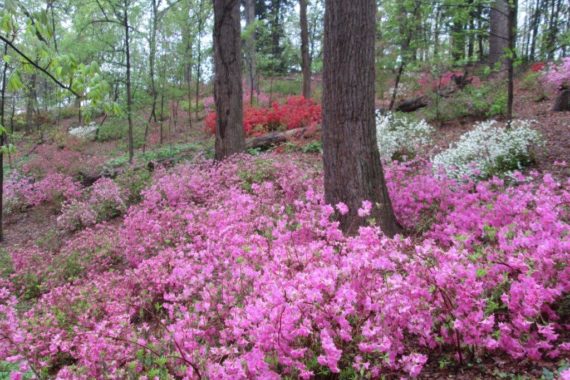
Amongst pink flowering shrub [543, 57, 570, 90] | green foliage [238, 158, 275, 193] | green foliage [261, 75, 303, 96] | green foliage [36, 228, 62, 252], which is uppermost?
green foliage [261, 75, 303, 96]

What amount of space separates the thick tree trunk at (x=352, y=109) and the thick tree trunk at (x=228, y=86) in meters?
5.07

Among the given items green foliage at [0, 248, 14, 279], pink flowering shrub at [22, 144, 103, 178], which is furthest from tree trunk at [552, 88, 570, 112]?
pink flowering shrub at [22, 144, 103, 178]

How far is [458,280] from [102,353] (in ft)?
7.90

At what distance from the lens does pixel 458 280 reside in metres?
2.66

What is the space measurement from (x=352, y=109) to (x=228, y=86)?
5.54 metres

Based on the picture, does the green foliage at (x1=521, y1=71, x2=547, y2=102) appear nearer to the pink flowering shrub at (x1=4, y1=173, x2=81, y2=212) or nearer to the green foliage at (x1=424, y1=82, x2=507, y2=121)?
the green foliage at (x1=424, y1=82, x2=507, y2=121)

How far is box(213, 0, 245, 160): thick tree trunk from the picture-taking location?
9461 mm

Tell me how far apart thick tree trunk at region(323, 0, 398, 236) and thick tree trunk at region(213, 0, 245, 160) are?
5.07m

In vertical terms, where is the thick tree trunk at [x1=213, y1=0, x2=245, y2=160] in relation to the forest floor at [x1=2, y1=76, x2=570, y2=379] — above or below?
above

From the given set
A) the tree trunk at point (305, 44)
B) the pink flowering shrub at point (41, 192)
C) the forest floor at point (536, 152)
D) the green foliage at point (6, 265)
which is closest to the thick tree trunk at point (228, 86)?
the forest floor at point (536, 152)

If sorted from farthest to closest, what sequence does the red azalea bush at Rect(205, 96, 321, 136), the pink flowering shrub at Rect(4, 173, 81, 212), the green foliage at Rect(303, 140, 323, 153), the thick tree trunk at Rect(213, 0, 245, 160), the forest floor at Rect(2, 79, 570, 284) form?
1. the red azalea bush at Rect(205, 96, 321, 136)
2. the pink flowering shrub at Rect(4, 173, 81, 212)
3. the green foliage at Rect(303, 140, 323, 153)
4. the thick tree trunk at Rect(213, 0, 245, 160)
5. the forest floor at Rect(2, 79, 570, 284)

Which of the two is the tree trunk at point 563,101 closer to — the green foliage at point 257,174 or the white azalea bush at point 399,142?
the white azalea bush at point 399,142

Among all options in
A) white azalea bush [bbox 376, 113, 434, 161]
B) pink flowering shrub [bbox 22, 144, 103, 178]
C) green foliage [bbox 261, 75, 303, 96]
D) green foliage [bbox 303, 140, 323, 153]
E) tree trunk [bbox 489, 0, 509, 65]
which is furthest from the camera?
green foliage [bbox 261, 75, 303, 96]

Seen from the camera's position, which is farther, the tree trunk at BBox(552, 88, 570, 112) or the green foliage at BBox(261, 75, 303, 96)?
the green foliage at BBox(261, 75, 303, 96)
